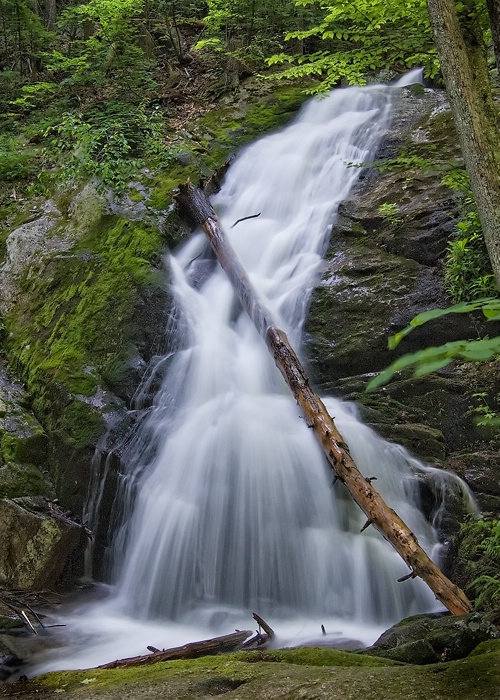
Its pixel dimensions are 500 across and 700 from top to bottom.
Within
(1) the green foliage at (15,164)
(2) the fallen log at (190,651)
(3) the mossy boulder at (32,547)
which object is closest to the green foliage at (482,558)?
(2) the fallen log at (190,651)

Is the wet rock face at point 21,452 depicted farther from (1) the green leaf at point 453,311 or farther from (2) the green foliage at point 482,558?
(1) the green leaf at point 453,311

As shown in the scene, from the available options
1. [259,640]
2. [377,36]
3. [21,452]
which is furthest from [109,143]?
[259,640]

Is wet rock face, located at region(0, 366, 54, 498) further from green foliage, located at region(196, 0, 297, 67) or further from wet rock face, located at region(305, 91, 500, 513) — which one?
green foliage, located at region(196, 0, 297, 67)

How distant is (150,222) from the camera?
27.8ft

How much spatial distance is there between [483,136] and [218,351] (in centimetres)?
397

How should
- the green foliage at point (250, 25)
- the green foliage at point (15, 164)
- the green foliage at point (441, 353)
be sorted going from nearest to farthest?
the green foliage at point (441, 353), the green foliage at point (15, 164), the green foliage at point (250, 25)

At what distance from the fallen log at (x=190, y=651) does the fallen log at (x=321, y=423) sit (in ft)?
4.15

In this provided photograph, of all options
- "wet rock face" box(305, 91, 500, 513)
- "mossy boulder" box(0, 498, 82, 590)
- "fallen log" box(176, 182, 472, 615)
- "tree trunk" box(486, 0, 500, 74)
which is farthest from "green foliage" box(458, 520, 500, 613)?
"mossy boulder" box(0, 498, 82, 590)

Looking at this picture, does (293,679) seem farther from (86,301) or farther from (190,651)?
(86,301)

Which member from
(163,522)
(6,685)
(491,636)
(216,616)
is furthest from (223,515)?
(491,636)

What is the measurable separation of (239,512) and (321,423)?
1.13 meters

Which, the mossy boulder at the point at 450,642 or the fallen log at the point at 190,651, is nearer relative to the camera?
the mossy boulder at the point at 450,642

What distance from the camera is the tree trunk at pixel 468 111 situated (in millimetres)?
3643

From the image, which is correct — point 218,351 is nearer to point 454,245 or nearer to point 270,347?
point 270,347
